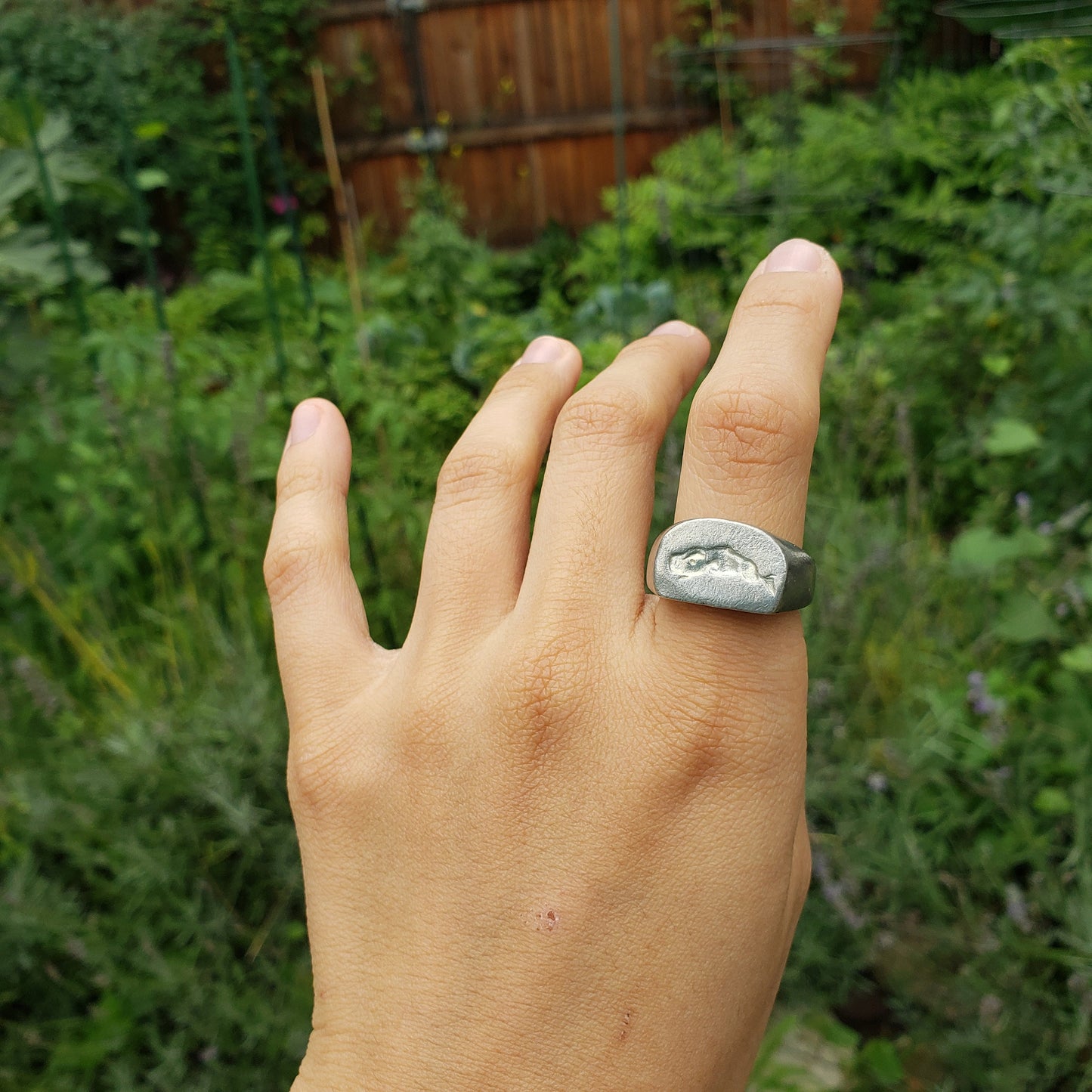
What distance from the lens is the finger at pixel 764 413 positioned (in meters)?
0.84

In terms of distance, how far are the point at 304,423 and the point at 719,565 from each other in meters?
0.57

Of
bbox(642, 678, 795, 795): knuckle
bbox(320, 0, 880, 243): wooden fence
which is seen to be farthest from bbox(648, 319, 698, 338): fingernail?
bbox(320, 0, 880, 243): wooden fence

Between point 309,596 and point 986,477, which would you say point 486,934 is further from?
point 986,477

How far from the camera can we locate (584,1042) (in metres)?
0.77

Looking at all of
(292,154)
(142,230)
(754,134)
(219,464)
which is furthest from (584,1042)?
(292,154)

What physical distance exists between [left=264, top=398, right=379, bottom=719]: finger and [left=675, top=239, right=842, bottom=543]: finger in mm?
398

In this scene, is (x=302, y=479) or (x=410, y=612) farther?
(x=410, y=612)

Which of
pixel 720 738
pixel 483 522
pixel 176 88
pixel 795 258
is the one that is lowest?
pixel 720 738

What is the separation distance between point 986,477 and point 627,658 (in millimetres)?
2276

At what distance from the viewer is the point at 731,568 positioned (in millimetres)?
791

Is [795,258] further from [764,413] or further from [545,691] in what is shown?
[545,691]

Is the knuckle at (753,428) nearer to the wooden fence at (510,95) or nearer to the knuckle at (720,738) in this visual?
the knuckle at (720,738)

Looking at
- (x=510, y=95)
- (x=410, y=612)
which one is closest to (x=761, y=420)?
(x=410, y=612)

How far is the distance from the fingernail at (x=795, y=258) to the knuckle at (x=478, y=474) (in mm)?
351
